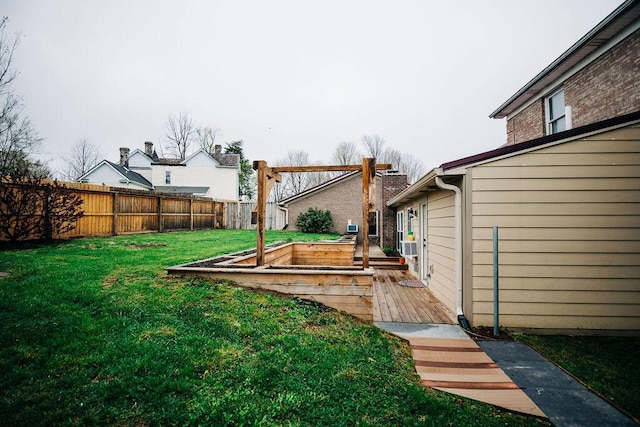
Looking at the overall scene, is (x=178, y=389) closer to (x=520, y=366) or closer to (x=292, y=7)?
(x=520, y=366)

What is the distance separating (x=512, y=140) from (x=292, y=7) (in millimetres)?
11066

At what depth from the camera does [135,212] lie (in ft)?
38.7

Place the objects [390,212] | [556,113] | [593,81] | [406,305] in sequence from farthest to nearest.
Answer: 1. [390,212]
2. [556,113]
3. [593,81]
4. [406,305]

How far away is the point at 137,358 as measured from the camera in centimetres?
251

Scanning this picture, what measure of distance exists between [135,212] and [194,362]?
11.5 m

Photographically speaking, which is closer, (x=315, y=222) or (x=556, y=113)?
(x=556, y=113)

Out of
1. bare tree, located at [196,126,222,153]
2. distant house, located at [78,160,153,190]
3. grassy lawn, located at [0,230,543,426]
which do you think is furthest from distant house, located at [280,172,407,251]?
bare tree, located at [196,126,222,153]

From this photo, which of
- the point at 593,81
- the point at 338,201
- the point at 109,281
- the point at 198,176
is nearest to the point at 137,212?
the point at 109,281

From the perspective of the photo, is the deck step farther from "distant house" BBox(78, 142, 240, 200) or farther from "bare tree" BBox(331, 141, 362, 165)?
"bare tree" BBox(331, 141, 362, 165)

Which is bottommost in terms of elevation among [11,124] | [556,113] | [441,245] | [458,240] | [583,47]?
[441,245]

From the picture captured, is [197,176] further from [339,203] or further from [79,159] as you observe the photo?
[79,159]

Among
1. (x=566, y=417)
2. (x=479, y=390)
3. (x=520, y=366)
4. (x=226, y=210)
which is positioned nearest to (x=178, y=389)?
(x=479, y=390)

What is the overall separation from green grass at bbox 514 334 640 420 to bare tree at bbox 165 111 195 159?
3894 cm

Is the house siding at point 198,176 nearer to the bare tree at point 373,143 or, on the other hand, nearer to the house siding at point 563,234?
the bare tree at point 373,143
